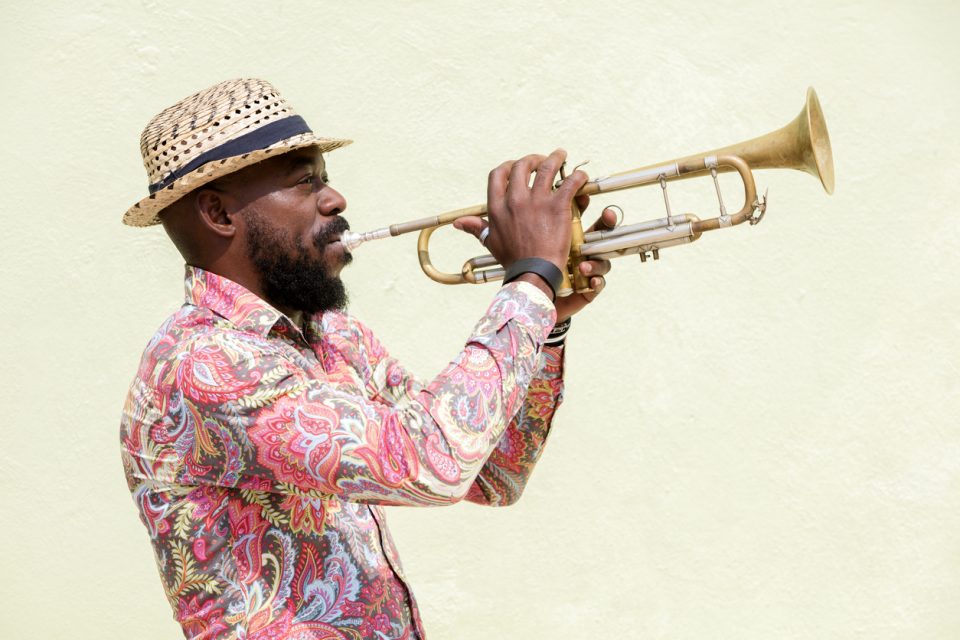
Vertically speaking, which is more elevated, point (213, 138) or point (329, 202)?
point (213, 138)

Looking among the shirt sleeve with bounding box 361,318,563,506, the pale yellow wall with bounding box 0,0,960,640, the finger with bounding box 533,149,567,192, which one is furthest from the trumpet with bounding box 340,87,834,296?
the pale yellow wall with bounding box 0,0,960,640

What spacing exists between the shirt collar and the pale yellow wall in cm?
170

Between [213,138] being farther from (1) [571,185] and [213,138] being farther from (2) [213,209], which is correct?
(1) [571,185]

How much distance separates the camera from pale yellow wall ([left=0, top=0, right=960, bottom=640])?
3584 millimetres

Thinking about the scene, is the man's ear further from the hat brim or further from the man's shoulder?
the man's shoulder

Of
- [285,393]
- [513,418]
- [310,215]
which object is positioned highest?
[310,215]

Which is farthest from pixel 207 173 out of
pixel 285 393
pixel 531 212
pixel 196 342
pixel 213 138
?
pixel 531 212

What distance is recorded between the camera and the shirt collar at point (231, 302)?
1866 millimetres

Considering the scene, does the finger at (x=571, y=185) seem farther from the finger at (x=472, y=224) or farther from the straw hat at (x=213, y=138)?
the straw hat at (x=213, y=138)

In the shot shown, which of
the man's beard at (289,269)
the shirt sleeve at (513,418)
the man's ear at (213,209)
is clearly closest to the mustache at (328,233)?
the man's beard at (289,269)

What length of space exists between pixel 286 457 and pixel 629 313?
2.20 m

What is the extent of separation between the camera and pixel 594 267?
2.02 m

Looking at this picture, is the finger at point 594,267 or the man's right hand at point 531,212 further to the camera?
the finger at point 594,267

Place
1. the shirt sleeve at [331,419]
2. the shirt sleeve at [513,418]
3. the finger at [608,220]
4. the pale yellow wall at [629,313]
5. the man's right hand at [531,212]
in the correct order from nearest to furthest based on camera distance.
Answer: the shirt sleeve at [331,419] → the man's right hand at [531,212] → the finger at [608,220] → the shirt sleeve at [513,418] → the pale yellow wall at [629,313]
